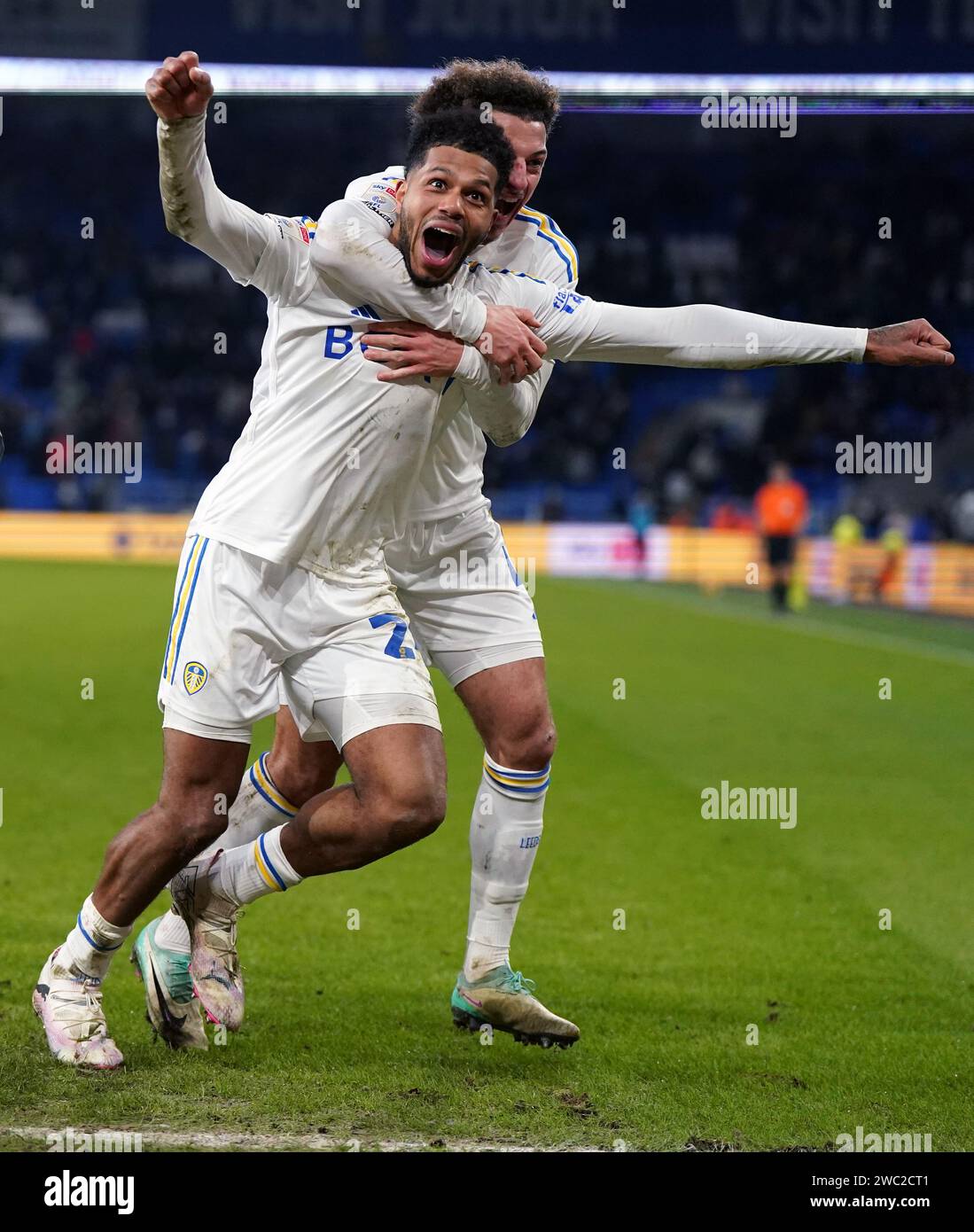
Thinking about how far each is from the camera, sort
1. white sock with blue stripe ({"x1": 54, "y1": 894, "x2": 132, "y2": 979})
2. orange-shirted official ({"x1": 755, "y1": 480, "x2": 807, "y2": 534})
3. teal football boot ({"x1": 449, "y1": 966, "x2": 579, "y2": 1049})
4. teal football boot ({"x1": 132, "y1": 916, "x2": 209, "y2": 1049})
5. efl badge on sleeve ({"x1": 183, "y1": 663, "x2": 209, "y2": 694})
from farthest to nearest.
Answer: orange-shirted official ({"x1": 755, "y1": 480, "x2": 807, "y2": 534}), teal football boot ({"x1": 449, "y1": 966, "x2": 579, "y2": 1049}), teal football boot ({"x1": 132, "y1": 916, "x2": 209, "y2": 1049}), white sock with blue stripe ({"x1": 54, "y1": 894, "x2": 132, "y2": 979}), efl badge on sleeve ({"x1": 183, "y1": 663, "x2": 209, "y2": 694})

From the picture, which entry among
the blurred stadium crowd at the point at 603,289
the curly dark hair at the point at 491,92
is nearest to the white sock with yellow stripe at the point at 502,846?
the curly dark hair at the point at 491,92

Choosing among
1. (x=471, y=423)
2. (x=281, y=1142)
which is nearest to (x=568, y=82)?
(x=471, y=423)

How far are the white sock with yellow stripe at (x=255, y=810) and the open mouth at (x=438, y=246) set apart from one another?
1.72m

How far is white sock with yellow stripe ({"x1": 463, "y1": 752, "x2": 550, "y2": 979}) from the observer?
4.68m

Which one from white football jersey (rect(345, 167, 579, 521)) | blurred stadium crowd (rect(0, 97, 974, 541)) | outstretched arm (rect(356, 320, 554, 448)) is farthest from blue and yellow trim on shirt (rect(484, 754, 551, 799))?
blurred stadium crowd (rect(0, 97, 974, 541))

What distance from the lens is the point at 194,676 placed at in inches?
160

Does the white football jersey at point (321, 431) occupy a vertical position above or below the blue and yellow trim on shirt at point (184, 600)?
above

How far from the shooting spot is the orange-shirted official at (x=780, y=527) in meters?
20.5

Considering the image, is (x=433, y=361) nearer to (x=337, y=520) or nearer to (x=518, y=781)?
(x=337, y=520)

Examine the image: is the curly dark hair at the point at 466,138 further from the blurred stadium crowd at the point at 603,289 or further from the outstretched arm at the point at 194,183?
the blurred stadium crowd at the point at 603,289

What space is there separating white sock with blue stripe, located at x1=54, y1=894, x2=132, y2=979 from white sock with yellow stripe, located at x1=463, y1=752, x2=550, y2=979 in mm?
1068

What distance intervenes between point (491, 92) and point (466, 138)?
61cm

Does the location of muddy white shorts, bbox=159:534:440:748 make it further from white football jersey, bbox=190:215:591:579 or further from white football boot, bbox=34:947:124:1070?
white football boot, bbox=34:947:124:1070

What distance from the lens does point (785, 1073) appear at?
4199mm
